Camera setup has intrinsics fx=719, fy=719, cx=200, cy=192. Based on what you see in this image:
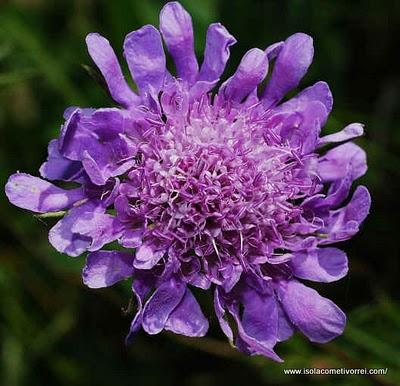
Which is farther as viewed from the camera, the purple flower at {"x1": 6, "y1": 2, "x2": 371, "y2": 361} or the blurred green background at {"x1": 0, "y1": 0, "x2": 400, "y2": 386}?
the blurred green background at {"x1": 0, "y1": 0, "x2": 400, "y2": 386}

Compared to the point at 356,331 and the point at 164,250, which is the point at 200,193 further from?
the point at 356,331

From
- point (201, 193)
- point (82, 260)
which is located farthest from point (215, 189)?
point (82, 260)

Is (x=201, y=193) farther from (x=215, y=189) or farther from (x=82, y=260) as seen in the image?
(x=82, y=260)

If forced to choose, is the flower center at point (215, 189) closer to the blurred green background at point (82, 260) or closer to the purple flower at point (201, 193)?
the purple flower at point (201, 193)

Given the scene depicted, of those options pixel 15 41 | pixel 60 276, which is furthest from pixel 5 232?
pixel 15 41

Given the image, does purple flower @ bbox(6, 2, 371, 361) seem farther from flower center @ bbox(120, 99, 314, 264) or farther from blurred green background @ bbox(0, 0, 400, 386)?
blurred green background @ bbox(0, 0, 400, 386)

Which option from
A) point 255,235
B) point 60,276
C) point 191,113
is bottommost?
point 60,276

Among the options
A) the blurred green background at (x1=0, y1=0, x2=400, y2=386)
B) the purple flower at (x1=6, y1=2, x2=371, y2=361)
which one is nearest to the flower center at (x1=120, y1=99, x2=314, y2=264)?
the purple flower at (x1=6, y1=2, x2=371, y2=361)
